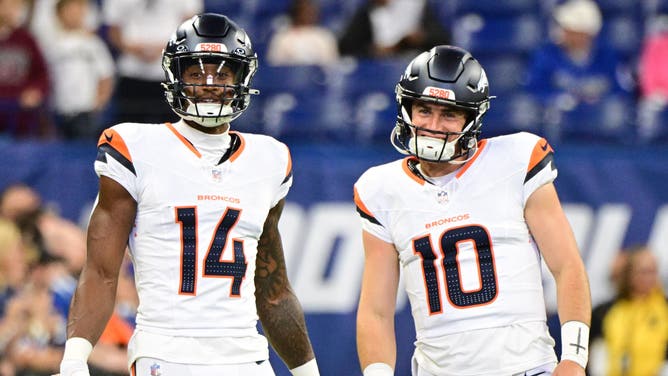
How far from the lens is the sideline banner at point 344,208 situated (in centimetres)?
854

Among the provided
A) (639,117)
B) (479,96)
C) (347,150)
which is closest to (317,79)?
(347,150)

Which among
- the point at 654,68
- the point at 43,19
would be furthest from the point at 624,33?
the point at 43,19

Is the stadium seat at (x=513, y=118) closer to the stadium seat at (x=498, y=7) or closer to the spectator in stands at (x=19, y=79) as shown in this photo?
the stadium seat at (x=498, y=7)

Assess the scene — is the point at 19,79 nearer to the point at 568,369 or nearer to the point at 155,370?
the point at 155,370

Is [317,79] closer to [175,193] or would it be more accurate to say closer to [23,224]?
[23,224]

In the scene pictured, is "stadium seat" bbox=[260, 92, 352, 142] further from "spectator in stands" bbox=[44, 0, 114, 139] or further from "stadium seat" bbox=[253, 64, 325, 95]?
"spectator in stands" bbox=[44, 0, 114, 139]

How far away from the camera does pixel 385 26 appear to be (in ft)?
34.0

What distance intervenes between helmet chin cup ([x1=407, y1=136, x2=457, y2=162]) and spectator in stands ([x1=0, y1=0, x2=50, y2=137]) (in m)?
4.56

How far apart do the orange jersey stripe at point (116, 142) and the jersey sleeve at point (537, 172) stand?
1.44 m

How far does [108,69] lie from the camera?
9750 millimetres

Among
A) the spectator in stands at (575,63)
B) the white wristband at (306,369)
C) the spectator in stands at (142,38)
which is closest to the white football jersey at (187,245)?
the white wristband at (306,369)

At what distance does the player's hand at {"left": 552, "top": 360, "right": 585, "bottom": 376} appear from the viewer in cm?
478

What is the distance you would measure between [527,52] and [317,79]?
1750 millimetres

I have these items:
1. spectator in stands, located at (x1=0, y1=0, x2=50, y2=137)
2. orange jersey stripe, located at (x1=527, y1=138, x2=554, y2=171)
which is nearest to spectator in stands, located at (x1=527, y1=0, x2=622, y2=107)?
spectator in stands, located at (x1=0, y1=0, x2=50, y2=137)
